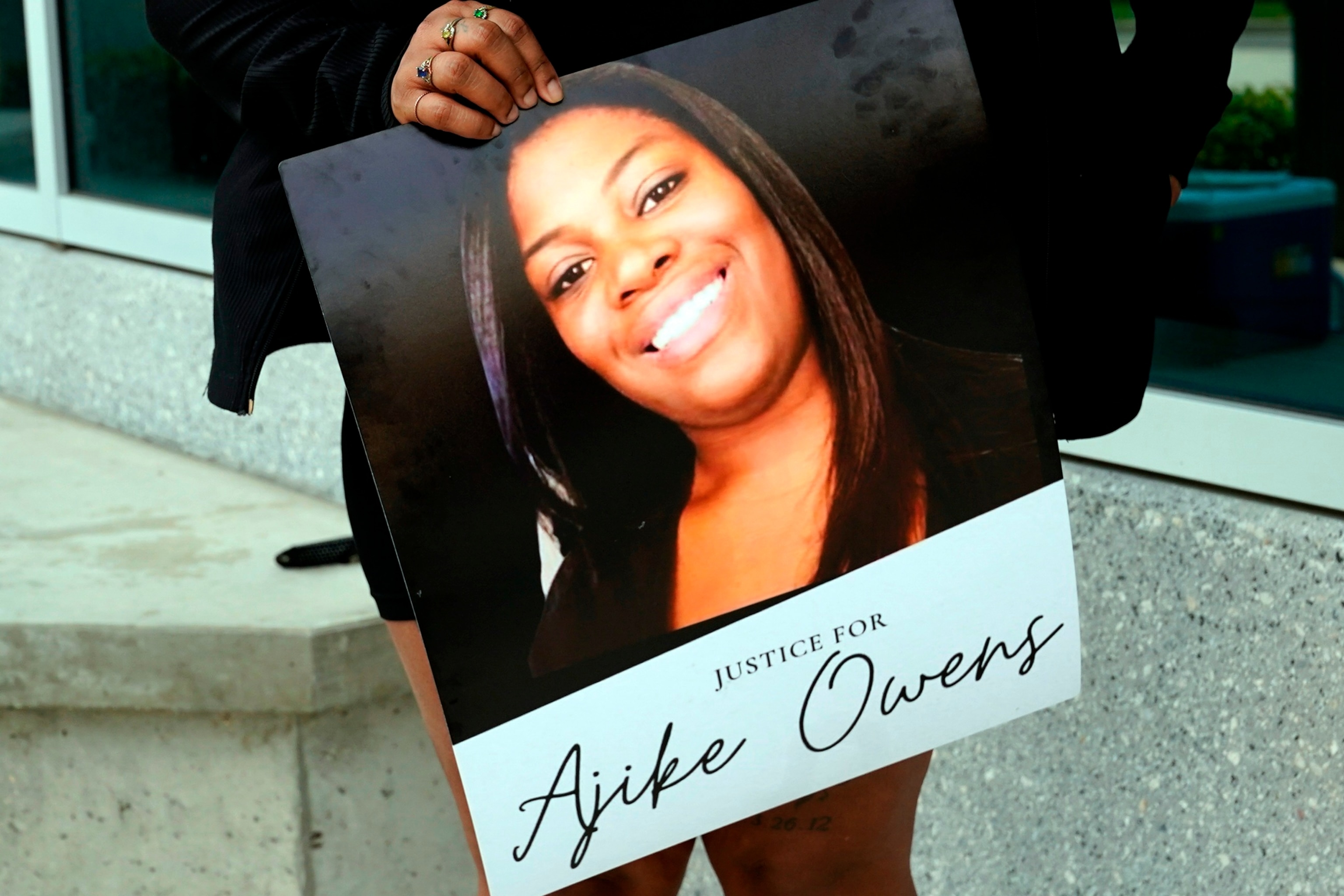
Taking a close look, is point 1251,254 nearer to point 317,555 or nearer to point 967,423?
point 967,423

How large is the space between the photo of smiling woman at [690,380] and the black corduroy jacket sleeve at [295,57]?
0.13 metres

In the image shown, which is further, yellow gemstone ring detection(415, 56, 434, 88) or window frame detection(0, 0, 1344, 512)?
window frame detection(0, 0, 1344, 512)

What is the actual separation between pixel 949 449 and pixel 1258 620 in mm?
814

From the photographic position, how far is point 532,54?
803 mm

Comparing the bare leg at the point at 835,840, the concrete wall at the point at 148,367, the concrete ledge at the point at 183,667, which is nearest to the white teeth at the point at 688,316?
the bare leg at the point at 835,840

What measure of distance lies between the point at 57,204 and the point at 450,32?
8.66 feet

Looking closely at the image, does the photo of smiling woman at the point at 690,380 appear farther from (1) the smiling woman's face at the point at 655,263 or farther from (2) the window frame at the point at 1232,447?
(2) the window frame at the point at 1232,447

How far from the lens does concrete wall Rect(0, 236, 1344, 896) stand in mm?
1469

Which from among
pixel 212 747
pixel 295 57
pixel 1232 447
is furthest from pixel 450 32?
pixel 212 747

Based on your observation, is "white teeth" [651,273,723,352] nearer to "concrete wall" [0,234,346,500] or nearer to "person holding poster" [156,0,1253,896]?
"person holding poster" [156,0,1253,896]

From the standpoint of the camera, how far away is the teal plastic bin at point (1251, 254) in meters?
1.57

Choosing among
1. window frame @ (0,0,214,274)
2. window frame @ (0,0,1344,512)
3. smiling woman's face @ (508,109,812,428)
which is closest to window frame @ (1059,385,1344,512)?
window frame @ (0,0,1344,512)

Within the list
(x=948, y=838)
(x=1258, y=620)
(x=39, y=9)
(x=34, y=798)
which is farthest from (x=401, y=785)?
(x=39, y=9)

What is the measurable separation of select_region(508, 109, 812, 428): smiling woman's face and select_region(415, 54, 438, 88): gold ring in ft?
0.20
